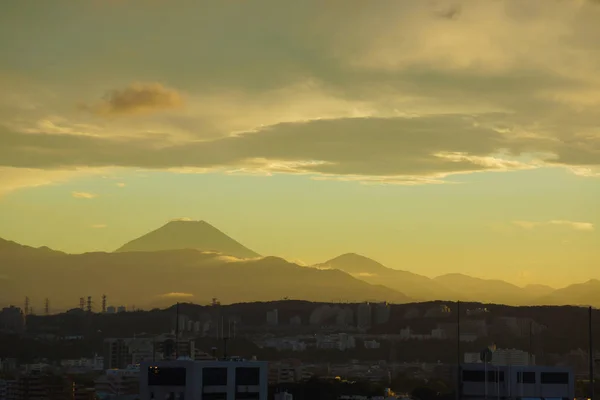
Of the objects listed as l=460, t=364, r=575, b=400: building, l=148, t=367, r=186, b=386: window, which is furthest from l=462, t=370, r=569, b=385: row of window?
l=148, t=367, r=186, b=386: window

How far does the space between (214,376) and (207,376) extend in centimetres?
61

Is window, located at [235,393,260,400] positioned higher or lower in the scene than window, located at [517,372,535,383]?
lower

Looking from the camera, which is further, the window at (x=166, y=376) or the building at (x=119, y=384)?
the building at (x=119, y=384)

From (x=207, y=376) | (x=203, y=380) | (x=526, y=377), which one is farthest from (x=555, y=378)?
(x=203, y=380)

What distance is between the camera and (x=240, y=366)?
269 feet

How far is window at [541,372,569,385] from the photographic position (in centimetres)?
8938

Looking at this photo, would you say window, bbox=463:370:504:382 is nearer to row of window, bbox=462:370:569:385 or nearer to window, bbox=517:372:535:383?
row of window, bbox=462:370:569:385

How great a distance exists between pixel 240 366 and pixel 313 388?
251ft

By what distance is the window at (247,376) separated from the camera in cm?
8200

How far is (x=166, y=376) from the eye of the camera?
265 ft

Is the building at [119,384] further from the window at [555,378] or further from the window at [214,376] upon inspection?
the window at [214,376]

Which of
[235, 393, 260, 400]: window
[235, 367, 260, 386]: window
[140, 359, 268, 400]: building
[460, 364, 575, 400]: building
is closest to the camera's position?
[140, 359, 268, 400]: building

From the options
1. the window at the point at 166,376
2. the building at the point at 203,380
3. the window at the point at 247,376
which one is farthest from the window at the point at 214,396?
the window at the point at 166,376

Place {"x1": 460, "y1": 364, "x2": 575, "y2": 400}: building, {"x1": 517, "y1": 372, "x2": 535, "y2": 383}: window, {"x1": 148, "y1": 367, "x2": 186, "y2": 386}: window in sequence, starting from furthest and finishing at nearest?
1. {"x1": 517, "y1": 372, "x2": 535, "y2": 383}: window
2. {"x1": 460, "y1": 364, "x2": 575, "y2": 400}: building
3. {"x1": 148, "y1": 367, "x2": 186, "y2": 386}: window
